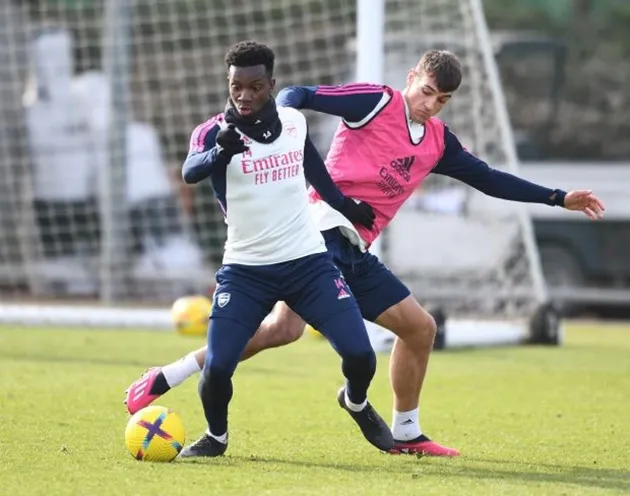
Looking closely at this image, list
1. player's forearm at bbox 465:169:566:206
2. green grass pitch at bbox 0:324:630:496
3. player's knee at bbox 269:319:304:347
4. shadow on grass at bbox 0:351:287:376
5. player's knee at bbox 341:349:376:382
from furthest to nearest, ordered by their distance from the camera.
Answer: shadow on grass at bbox 0:351:287:376
player's forearm at bbox 465:169:566:206
player's knee at bbox 269:319:304:347
player's knee at bbox 341:349:376:382
green grass pitch at bbox 0:324:630:496

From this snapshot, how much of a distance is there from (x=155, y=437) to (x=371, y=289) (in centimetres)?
138

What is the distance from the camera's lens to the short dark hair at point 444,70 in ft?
23.7

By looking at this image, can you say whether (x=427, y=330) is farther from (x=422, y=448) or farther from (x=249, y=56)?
(x=249, y=56)

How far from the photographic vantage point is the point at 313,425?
817cm

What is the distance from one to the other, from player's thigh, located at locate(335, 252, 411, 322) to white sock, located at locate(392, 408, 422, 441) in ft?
1.73

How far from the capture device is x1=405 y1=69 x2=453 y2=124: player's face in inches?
288

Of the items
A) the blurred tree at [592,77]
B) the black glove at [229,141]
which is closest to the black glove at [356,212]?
the black glove at [229,141]

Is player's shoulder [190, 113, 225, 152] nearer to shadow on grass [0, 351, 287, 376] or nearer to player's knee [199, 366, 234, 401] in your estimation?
player's knee [199, 366, 234, 401]

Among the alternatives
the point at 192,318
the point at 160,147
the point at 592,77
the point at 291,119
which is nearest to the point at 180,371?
the point at 291,119

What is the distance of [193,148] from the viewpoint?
→ 6.62 metres

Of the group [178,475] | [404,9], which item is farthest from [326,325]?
[404,9]

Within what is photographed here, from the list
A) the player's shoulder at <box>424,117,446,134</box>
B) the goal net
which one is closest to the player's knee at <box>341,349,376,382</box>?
the player's shoulder at <box>424,117,446,134</box>

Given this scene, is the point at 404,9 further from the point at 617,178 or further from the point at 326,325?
the point at 326,325

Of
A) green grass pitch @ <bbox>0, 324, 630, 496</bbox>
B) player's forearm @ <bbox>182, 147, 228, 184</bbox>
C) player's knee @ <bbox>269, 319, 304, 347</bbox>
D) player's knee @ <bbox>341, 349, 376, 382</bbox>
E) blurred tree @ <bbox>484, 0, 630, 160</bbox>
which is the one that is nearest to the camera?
green grass pitch @ <bbox>0, 324, 630, 496</bbox>
